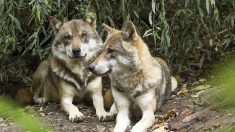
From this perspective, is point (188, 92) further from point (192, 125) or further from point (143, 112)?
point (192, 125)

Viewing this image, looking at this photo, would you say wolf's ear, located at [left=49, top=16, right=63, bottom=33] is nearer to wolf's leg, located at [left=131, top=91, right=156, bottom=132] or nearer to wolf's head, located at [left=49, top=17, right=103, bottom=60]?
wolf's head, located at [left=49, top=17, right=103, bottom=60]

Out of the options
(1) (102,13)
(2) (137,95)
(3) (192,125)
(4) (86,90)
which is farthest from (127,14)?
(3) (192,125)

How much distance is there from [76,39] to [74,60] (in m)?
0.34

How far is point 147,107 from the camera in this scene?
194 inches

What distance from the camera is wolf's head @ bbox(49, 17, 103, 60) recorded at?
18.8ft

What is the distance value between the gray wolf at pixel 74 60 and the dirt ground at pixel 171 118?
187mm

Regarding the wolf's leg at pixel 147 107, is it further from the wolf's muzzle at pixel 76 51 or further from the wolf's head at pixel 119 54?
the wolf's muzzle at pixel 76 51

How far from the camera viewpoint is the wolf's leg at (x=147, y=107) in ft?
15.5

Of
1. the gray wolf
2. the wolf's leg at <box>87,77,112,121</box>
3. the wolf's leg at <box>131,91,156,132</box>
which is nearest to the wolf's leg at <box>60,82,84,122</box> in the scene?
the gray wolf

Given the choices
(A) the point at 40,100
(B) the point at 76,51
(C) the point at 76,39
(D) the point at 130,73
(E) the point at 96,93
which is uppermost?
(C) the point at 76,39

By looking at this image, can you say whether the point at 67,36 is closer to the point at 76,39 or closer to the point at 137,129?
the point at 76,39

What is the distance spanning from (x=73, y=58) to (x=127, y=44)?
1265mm

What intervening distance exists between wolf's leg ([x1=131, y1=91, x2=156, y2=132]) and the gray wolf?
83 centimetres

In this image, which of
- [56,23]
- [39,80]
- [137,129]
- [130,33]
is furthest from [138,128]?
[39,80]
